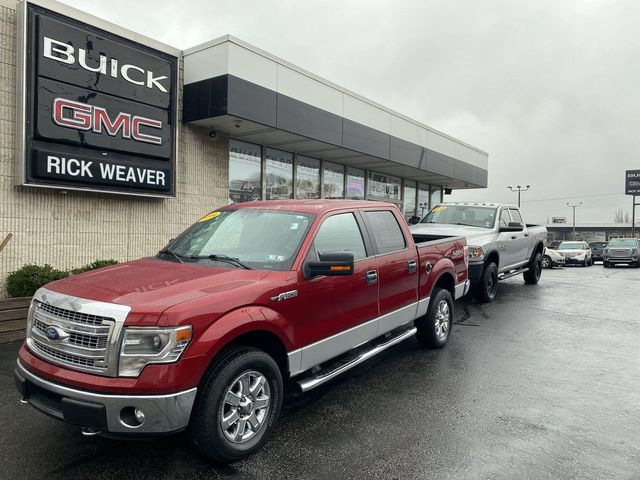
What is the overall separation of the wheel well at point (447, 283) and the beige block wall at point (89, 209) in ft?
21.1

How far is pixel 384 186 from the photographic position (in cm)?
1788

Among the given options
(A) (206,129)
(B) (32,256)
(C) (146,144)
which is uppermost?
(A) (206,129)

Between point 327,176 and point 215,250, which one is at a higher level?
point 327,176

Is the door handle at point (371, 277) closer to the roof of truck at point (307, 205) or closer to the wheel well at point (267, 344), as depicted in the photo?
the roof of truck at point (307, 205)

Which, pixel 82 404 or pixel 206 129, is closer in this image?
pixel 82 404

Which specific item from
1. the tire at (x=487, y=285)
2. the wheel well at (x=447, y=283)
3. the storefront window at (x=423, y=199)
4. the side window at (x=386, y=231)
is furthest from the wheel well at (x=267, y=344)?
the storefront window at (x=423, y=199)

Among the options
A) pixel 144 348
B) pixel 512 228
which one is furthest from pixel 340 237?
pixel 512 228

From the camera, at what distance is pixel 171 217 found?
1016cm

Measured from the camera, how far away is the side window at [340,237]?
405 centimetres

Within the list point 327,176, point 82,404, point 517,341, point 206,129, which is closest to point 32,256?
point 206,129

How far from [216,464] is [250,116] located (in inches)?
321

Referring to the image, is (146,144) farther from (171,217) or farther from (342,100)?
(342,100)

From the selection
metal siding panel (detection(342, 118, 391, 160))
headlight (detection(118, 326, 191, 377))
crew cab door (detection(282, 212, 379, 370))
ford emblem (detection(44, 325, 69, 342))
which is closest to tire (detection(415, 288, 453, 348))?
crew cab door (detection(282, 212, 379, 370))

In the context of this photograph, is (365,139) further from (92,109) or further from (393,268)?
(393,268)
